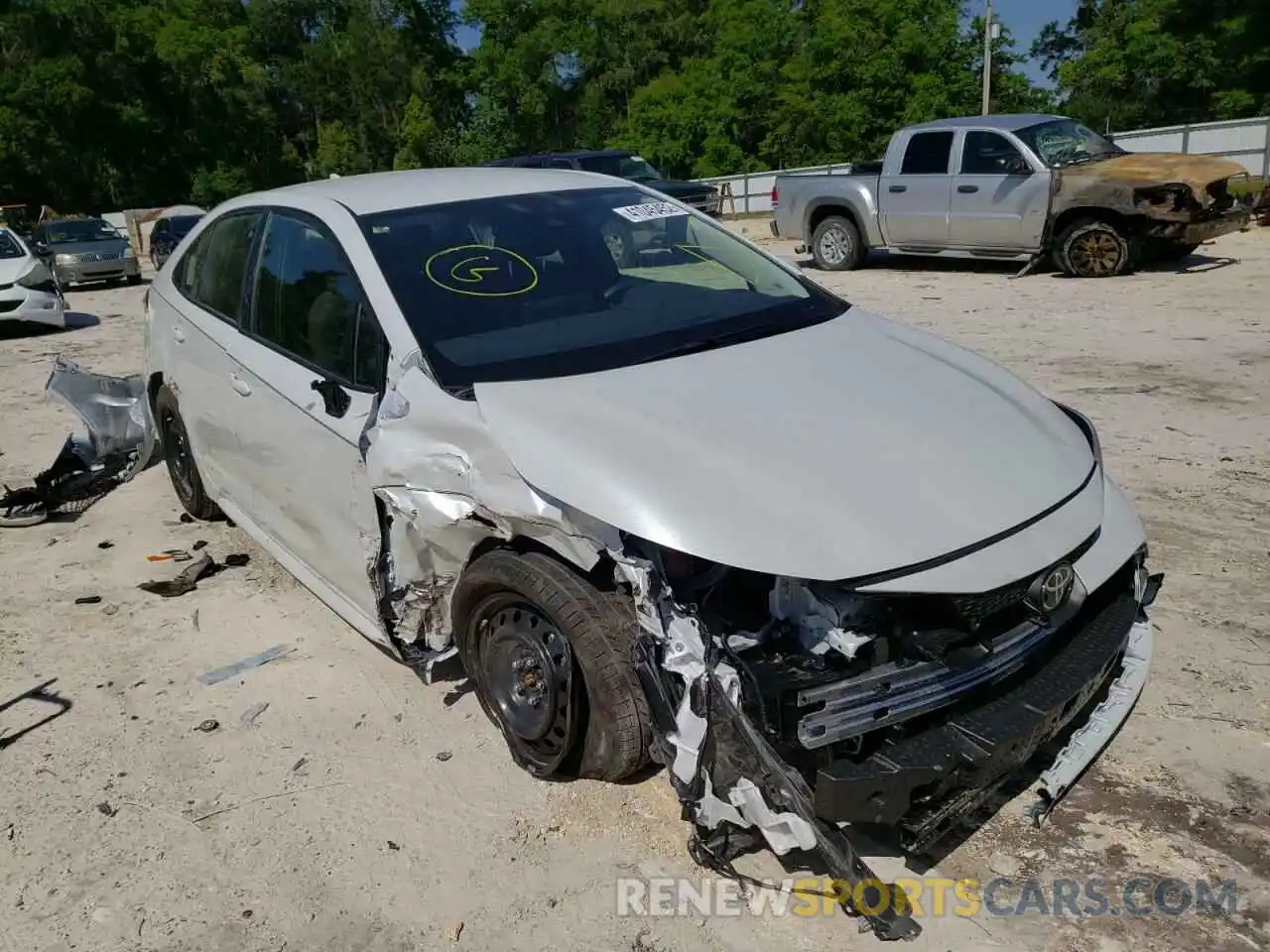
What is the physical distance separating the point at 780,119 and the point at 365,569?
44856mm

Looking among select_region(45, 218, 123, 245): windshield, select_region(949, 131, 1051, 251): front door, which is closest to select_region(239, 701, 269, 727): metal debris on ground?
select_region(949, 131, 1051, 251): front door

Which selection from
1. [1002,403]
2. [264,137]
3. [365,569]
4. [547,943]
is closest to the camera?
[547,943]

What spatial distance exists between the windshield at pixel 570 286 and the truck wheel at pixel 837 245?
1083 cm

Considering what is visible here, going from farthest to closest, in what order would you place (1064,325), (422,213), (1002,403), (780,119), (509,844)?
(780,119), (1064,325), (422,213), (1002,403), (509,844)

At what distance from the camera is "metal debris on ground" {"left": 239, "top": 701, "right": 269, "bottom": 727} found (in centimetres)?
369

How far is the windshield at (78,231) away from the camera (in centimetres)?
1983

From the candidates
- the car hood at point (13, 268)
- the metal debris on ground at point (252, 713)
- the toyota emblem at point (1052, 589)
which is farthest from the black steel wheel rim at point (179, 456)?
the car hood at point (13, 268)

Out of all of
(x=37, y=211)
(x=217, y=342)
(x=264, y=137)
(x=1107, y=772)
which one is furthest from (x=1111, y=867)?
(x=264, y=137)

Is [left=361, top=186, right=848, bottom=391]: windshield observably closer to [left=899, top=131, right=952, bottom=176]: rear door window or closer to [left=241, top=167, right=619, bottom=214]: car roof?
[left=241, top=167, right=619, bottom=214]: car roof

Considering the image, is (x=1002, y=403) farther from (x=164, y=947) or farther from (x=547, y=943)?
(x=164, y=947)

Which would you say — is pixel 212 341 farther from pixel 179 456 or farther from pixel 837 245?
pixel 837 245

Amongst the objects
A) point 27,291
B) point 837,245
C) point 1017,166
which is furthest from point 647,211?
point 27,291

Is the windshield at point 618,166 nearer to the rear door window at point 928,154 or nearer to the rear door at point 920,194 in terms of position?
the rear door at point 920,194

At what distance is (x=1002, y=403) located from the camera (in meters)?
3.29
